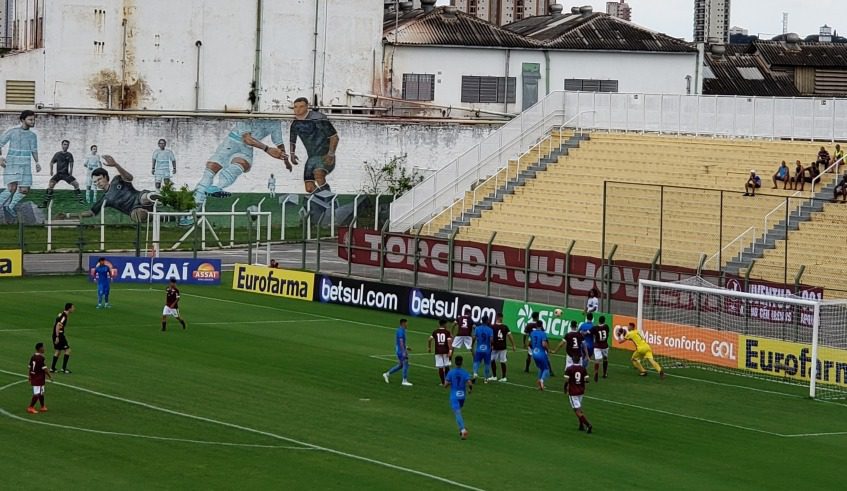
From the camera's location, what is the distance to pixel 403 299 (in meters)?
52.7

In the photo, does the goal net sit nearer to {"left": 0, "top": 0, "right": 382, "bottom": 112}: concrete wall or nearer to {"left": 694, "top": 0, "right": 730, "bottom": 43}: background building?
{"left": 0, "top": 0, "right": 382, "bottom": 112}: concrete wall

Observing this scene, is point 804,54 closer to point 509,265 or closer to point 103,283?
point 509,265

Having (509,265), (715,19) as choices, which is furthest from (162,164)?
(715,19)

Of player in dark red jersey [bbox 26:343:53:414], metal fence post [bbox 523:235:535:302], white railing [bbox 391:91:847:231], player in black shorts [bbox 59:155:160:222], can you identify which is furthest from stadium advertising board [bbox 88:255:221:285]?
player in dark red jersey [bbox 26:343:53:414]

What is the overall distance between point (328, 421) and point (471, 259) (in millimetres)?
21316

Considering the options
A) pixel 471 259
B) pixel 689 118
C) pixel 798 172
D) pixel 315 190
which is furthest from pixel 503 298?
pixel 315 190

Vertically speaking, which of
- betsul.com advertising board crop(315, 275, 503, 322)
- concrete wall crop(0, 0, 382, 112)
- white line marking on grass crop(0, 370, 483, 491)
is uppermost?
concrete wall crop(0, 0, 382, 112)

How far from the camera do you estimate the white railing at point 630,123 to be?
6078cm

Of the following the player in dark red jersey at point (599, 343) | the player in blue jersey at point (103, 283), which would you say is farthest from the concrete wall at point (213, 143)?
the player in dark red jersey at point (599, 343)

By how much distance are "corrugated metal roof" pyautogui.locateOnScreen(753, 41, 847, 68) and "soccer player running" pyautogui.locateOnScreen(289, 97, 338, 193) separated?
112 feet

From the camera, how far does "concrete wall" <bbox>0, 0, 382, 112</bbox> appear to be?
7644 cm

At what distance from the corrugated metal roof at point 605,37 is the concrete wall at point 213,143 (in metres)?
8.33

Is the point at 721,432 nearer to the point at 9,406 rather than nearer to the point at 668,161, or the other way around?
the point at 9,406

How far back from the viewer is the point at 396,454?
28.6 meters
